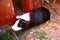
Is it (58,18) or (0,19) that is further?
(58,18)

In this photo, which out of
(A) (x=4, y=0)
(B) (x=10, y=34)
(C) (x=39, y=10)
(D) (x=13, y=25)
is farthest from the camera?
(C) (x=39, y=10)

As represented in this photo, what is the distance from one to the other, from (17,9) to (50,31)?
1.67 ft

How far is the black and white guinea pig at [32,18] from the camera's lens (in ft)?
5.15

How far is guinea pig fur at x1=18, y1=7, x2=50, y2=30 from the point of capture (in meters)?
1.57

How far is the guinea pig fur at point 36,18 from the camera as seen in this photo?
1.57 m

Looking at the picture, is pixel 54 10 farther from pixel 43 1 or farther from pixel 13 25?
pixel 13 25

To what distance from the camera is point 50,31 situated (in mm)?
1532

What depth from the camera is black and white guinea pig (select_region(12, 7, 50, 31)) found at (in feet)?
5.15

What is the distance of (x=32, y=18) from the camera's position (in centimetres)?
162

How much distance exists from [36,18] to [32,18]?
0.04 meters

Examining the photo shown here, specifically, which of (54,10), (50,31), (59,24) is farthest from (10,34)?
(54,10)

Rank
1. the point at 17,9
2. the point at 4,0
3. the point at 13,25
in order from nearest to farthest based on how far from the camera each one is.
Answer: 1. the point at 4,0
2. the point at 13,25
3. the point at 17,9

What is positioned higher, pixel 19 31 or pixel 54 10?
pixel 54 10

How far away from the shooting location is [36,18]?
5.28 ft
